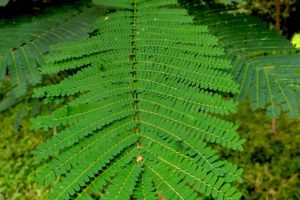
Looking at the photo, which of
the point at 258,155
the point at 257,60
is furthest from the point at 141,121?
the point at 258,155

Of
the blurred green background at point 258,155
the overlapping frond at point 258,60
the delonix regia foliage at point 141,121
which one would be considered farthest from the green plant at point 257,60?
the blurred green background at point 258,155

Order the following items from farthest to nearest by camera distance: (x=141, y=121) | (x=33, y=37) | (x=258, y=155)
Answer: (x=258, y=155)
(x=33, y=37)
(x=141, y=121)

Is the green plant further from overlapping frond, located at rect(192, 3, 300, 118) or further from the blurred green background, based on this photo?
the blurred green background

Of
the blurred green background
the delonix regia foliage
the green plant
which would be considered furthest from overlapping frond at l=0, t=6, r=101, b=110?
the blurred green background

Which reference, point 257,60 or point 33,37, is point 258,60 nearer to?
point 257,60

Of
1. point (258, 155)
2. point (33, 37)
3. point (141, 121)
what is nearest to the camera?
point (141, 121)

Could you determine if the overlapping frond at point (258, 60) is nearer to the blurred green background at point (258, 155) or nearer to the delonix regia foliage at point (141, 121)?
the delonix regia foliage at point (141, 121)

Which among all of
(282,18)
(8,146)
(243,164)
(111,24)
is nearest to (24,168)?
(8,146)
